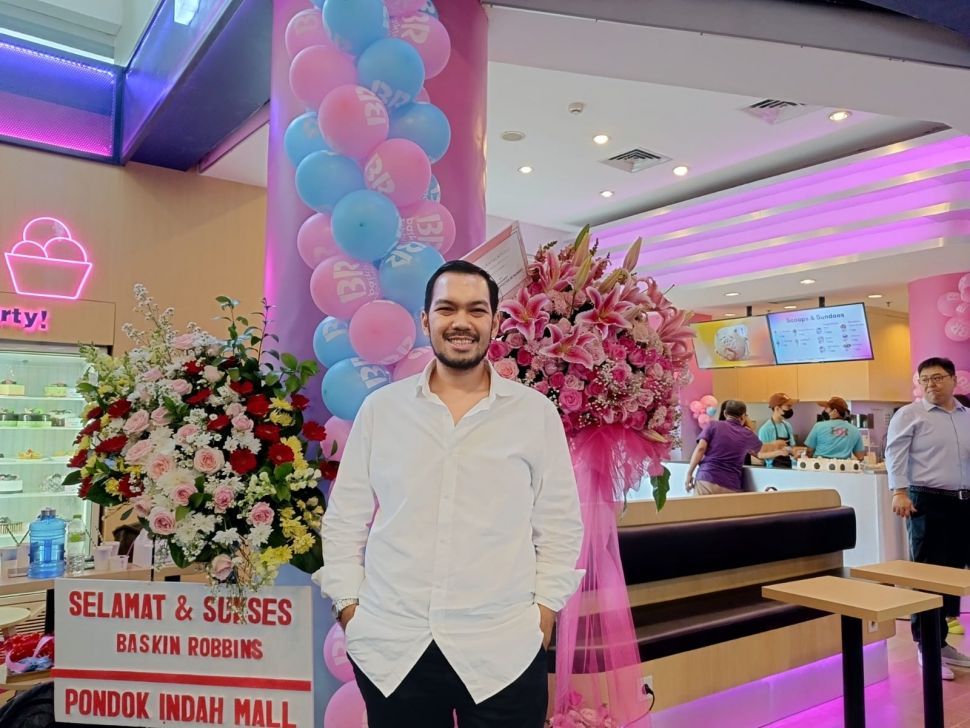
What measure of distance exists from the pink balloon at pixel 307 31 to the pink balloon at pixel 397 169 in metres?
0.50

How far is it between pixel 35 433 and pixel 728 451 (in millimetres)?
5200

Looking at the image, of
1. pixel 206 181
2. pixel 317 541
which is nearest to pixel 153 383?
pixel 317 541

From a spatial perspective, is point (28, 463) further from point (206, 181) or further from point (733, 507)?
point (733, 507)

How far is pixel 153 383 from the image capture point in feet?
6.84

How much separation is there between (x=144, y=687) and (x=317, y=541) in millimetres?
648

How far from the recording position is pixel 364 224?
2271 mm

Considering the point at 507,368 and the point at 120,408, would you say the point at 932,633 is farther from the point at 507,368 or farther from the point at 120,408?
the point at 120,408

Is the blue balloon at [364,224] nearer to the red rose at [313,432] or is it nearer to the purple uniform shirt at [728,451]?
the red rose at [313,432]

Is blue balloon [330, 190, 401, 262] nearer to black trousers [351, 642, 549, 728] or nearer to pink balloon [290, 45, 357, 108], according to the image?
pink balloon [290, 45, 357, 108]

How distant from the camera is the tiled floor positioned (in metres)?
3.41

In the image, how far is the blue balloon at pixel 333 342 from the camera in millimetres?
2373

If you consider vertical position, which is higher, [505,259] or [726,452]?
[505,259]

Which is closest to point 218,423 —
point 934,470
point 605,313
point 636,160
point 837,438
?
point 605,313

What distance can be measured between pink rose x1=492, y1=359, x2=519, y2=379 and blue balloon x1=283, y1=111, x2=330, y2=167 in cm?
100
